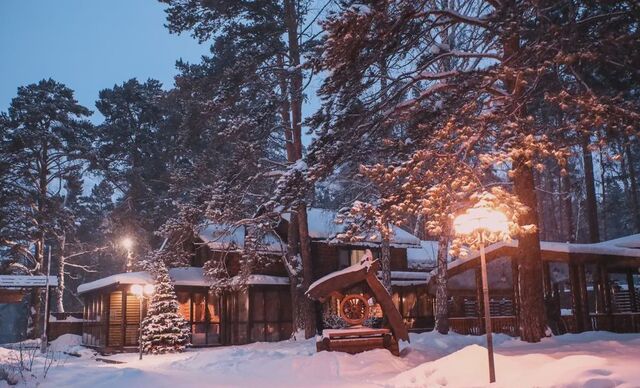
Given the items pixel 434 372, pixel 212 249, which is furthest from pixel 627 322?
pixel 212 249

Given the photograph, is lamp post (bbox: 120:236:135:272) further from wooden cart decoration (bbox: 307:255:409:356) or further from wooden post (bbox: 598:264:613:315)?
wooden post (bbox: 598:264:613:315)

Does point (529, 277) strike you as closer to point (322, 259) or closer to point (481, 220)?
point (481, 220)

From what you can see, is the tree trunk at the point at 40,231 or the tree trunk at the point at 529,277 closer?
the tree trunk at the point at 529,277

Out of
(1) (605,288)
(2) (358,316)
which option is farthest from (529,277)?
(1) (605,288)

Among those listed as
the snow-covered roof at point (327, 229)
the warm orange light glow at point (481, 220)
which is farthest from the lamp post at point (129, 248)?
the warm orange light glow at point (481, 220)

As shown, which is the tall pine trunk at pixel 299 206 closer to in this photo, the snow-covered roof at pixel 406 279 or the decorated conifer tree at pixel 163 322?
the decorated conifer tree at pixel 163 322

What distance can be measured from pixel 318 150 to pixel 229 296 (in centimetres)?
1930

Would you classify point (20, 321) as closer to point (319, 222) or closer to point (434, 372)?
point (319, 222)

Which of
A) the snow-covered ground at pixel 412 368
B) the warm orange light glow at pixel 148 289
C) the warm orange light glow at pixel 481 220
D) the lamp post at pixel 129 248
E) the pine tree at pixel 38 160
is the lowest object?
the snow-covered ground at pixel 412 368

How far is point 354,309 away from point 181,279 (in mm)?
14618

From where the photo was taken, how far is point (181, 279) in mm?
29406

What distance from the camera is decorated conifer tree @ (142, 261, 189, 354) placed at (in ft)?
84.8

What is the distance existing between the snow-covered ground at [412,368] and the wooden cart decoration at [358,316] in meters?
Answer: 0.60

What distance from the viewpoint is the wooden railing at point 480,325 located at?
951 inches
